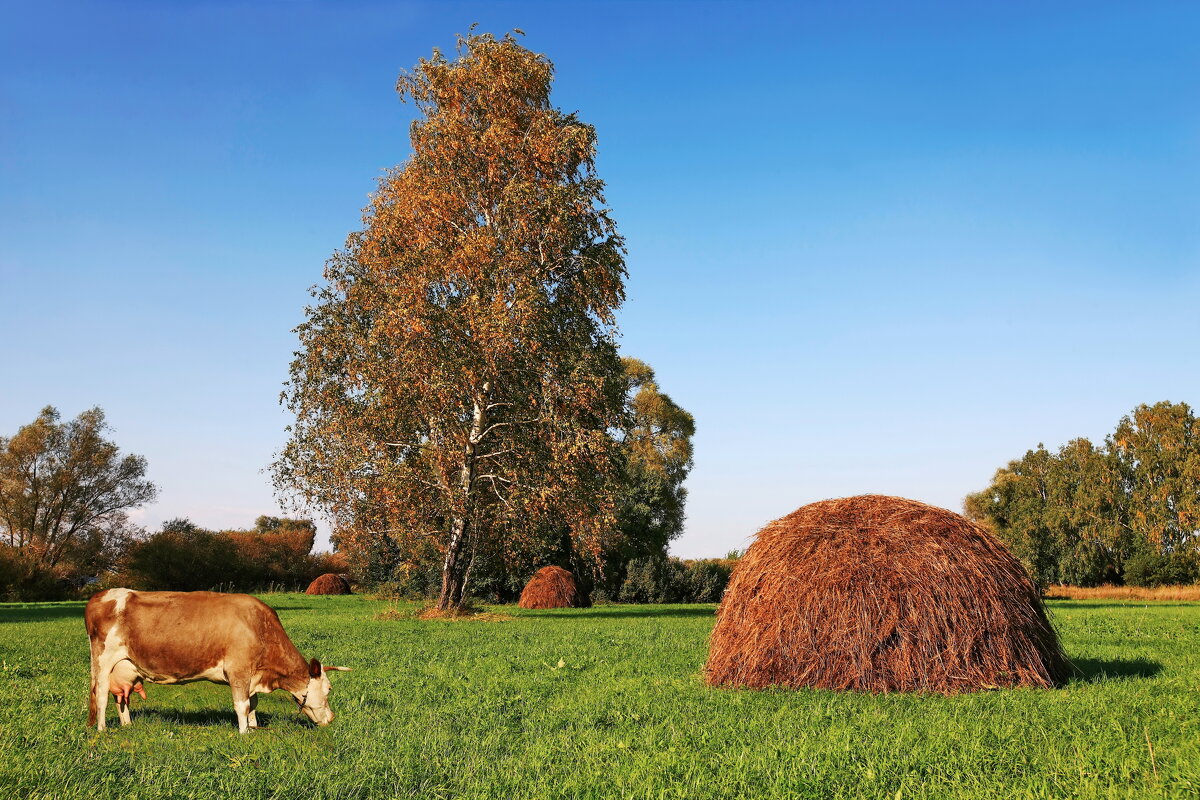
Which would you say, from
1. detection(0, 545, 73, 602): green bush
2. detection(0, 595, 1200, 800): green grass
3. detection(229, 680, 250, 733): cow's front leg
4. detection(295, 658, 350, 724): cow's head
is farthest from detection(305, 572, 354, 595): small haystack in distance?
detection(229, 680, 250, 733): cow's front leg

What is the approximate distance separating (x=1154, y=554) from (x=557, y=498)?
58.0 m

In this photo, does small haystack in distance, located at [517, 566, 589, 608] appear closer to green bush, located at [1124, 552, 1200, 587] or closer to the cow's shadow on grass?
the cow's shadow on grass

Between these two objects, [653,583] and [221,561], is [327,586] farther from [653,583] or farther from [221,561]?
[653,583]

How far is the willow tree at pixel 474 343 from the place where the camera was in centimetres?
2892

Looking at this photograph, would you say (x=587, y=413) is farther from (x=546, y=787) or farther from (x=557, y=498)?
(x=546, y=787)

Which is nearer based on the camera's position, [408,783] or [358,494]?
[408,783]

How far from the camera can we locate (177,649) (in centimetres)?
855

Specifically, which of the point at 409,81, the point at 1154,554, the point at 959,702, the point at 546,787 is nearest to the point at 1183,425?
the point at 1154,554

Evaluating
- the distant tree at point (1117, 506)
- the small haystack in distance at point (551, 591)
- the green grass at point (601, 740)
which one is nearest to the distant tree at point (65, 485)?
the small haystack in distance at point (551, 591)

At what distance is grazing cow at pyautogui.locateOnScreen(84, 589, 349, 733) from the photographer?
8555 mm

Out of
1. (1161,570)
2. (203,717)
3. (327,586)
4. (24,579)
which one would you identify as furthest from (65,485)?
(1161,570)

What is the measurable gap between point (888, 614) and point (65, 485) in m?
67.6

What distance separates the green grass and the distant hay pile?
57 centimetres

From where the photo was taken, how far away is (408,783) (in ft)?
22.9
